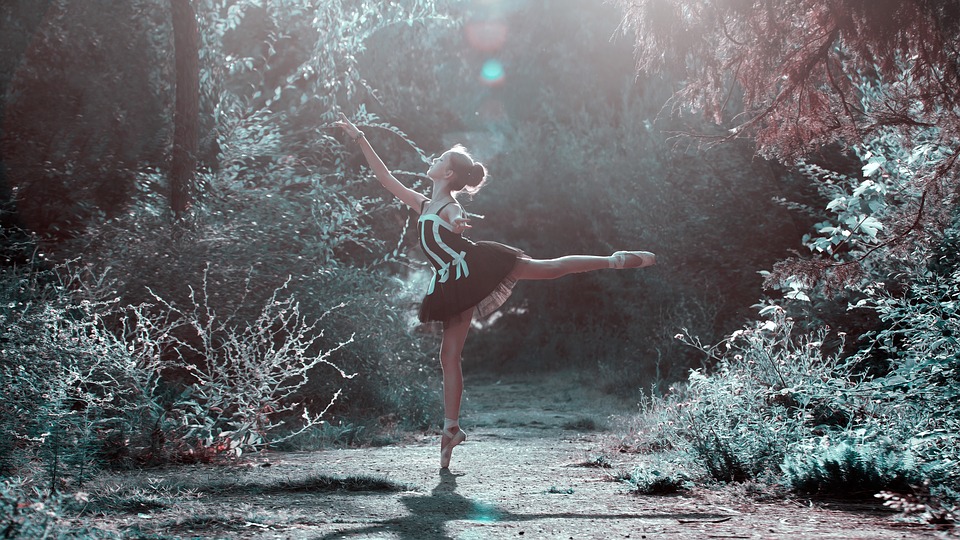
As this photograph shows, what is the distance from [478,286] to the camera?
5688 millimetres

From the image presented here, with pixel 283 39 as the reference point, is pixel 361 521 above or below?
below

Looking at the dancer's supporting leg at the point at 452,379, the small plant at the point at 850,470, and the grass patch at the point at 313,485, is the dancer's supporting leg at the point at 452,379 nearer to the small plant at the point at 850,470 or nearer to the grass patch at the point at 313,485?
the grass patch at the point at 313,485

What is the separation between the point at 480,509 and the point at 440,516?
257 millimetres

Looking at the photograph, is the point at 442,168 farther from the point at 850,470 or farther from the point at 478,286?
the point at 850,470

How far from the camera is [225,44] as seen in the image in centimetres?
1309

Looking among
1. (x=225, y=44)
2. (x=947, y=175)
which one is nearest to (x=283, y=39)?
(x=225, y=44)

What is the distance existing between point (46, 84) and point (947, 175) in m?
8.07

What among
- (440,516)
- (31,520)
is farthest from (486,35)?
(31,520)

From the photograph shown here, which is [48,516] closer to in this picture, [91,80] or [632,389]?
[91,80]

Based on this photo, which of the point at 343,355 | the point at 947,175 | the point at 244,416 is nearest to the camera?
the point at 947,175

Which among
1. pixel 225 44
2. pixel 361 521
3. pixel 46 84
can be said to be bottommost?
pixel 361 521

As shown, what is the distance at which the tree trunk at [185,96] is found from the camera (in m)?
9.12

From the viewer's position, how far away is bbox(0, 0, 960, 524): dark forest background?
5090mm

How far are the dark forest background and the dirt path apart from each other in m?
0.38
